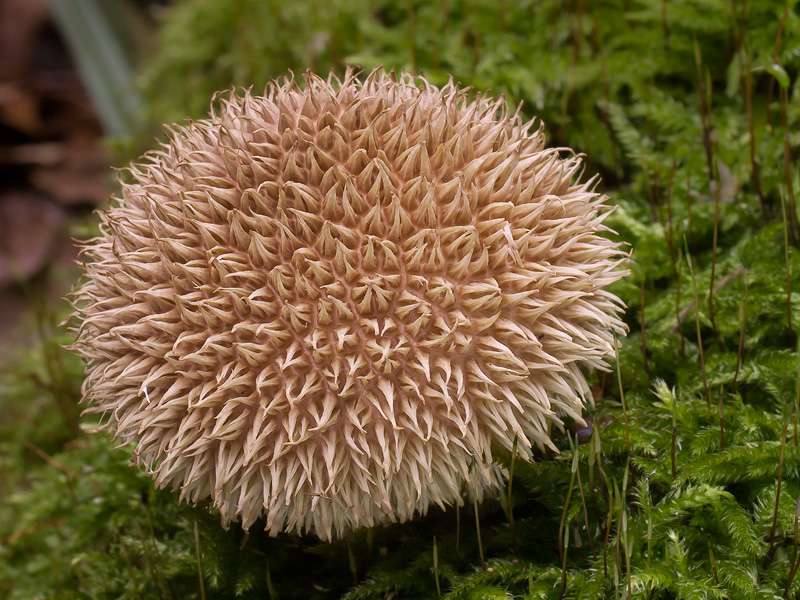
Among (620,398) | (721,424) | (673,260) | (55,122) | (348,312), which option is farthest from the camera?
(55,122)

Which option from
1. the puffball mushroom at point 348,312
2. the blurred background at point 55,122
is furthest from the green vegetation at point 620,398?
the blurred background at point 55,122

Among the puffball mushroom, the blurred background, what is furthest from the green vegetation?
the blurred background

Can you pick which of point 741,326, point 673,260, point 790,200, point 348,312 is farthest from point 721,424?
point 348,312

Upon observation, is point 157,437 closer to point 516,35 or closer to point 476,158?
point 476,158

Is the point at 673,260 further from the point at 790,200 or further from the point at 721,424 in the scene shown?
the point at 721,424

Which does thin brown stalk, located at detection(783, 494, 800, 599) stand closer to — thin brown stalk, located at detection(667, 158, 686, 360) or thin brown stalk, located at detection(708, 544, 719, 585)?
thin brown stalk, located at detection(708, 544, 719, 585)

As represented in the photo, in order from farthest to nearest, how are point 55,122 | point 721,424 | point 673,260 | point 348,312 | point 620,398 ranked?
point 55,122 < point 673,260 < point 620,398 < point 721,424 < point 348,312
